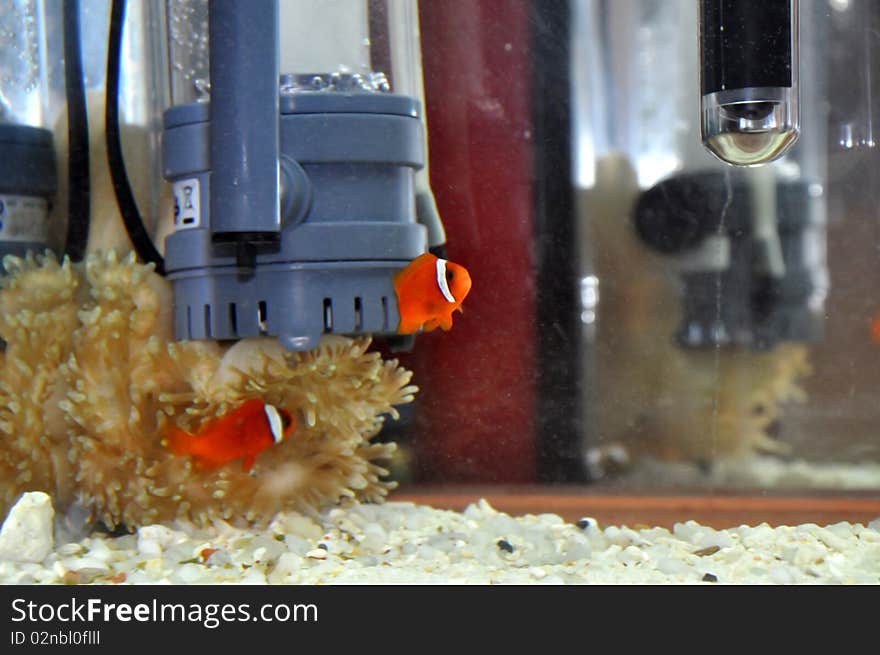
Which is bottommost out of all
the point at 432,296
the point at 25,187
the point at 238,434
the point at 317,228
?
the point at 238,434

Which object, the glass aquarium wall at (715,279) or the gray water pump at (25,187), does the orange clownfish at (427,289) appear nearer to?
the glass aquarium wall at (715,279)

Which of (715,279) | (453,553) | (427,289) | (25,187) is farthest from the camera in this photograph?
(715,279)

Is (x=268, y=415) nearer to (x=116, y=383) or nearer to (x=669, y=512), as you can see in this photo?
(x=116, y=383)

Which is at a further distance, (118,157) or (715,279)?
(715,279)

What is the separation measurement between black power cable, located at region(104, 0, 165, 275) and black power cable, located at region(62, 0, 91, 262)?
4 centimetres

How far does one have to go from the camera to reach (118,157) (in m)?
1.49

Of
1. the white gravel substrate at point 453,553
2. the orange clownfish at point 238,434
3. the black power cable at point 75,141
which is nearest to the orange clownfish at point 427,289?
the orange clownfish at point 238,434

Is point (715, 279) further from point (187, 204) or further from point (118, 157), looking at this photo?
point (118, 157)

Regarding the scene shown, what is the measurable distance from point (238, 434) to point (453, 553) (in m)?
0.38

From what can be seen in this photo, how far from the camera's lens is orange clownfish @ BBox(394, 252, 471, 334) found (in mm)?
1216

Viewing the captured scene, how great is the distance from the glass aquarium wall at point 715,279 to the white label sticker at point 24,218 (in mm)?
941

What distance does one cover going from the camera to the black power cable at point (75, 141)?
4.82ft

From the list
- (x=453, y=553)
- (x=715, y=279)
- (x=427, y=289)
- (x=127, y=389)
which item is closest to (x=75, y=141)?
(x=127, y=389)
